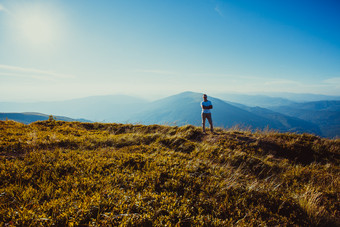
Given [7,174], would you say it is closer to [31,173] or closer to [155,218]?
[31,173]

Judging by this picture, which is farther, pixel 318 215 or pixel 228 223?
pixel 318 215

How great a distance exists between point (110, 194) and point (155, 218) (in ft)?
4.12

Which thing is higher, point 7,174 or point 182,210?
point 7,174

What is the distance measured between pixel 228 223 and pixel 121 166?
142 inches

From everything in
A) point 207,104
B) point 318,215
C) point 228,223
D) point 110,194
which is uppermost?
point 207,104

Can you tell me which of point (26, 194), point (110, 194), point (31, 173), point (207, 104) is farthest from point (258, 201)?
point (207, 104)

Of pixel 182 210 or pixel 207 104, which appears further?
pixel 207 104

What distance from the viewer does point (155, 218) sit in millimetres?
3021

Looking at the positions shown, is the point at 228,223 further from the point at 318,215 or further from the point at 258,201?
the point at 318,215

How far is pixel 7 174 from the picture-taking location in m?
3.94

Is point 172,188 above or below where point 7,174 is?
below

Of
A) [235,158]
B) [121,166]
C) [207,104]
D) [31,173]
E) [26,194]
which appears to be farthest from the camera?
[207,104]

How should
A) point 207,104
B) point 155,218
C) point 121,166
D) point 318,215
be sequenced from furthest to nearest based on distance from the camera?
point 207,104 < point 121,166 < point 318,215 < point 155,218

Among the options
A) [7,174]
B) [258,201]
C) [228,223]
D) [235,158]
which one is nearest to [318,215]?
[258,201]
